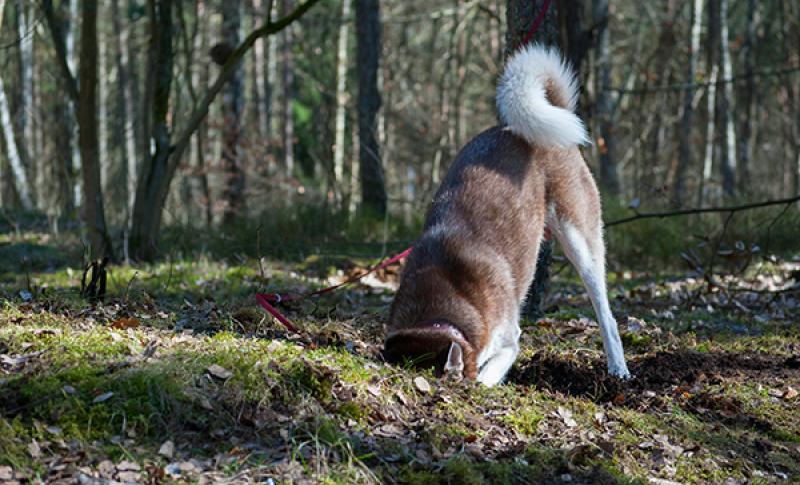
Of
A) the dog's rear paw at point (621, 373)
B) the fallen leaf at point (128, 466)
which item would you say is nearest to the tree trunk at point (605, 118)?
the dog's rear paw at point (621, 373)

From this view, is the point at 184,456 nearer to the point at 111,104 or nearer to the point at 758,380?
the point at 758,380

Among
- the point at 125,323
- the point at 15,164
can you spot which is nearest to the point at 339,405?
the point at 125,323

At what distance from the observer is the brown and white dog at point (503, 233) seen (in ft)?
16.5

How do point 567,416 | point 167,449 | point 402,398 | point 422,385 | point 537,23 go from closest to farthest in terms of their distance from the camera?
point 167,449 → point 402,398 → point 422,385 → point 567,416 → point 537,23

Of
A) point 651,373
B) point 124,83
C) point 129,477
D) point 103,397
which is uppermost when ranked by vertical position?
point 124,83

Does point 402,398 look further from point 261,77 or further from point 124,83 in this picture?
point 261,77

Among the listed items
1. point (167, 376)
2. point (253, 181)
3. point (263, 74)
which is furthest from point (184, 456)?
point (263, 74)

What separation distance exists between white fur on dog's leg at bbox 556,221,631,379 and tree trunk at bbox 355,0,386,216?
22.8 ft

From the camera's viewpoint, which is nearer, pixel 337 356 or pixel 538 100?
pixel 337 356

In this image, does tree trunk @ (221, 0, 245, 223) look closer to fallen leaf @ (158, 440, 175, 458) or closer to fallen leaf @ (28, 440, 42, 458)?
fallen leaf @ (158, 440, 175, 458)

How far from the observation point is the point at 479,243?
18.0ft

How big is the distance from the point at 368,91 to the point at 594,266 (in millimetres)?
8548

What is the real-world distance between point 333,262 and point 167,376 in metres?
6.22

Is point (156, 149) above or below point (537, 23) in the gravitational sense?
below
